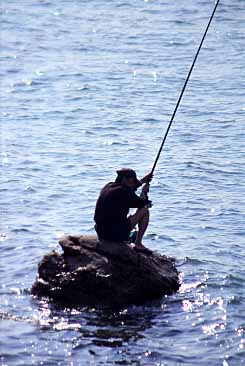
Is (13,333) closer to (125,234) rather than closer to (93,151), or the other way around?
(125,234)

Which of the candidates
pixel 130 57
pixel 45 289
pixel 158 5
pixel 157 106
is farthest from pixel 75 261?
pixel 158 5

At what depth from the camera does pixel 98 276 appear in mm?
13211

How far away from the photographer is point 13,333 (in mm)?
12492

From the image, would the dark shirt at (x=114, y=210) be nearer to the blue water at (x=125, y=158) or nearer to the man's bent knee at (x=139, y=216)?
the man's bent knee at (x=139, y=216)

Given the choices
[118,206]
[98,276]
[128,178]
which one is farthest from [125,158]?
[98,276]

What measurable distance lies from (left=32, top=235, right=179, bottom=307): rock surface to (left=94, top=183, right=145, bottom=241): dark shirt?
13cm

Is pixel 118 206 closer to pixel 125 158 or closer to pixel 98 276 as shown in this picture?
pixel 98 276

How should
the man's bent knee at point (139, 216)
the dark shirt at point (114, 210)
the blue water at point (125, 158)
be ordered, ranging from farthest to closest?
the man's bent knee at point (139, 216) < the dark shirt at point (114, 210) < the blue water at point (125, 158)

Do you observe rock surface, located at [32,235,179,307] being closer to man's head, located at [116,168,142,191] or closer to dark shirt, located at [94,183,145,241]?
dark shirt, located at [94,183,145,241]

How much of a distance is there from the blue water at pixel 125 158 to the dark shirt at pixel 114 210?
1043mm

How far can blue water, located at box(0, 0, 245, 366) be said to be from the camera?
12688 millimetres

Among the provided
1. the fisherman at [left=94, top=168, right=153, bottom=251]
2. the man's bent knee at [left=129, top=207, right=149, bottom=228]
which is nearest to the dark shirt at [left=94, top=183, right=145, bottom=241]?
the fisherman at [left=94, top=168, right=153, bottom=251]

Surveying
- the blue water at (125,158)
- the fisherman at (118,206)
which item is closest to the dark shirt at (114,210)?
the fisherman at (118,206)

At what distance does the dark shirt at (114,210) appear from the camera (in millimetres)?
13844
